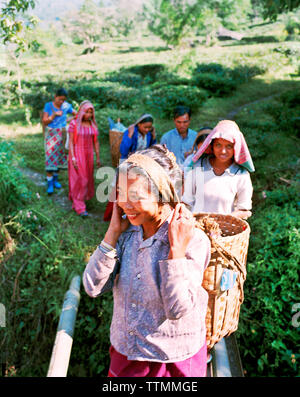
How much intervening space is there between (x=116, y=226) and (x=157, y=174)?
30cm

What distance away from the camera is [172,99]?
35.0ft

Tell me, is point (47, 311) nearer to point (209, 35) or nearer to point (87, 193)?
point (87, 193)

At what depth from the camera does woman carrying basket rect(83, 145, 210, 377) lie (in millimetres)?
1420

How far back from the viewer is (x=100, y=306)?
3.76m

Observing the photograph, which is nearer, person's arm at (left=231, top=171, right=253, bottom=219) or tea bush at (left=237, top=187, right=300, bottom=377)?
person's arm at (left=231, top=171, right=253, bottom=219)

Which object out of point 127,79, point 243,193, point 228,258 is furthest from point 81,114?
point 127,79

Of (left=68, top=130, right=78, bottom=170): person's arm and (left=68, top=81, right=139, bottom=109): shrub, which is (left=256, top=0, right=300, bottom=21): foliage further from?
(left=68, top=130, right=78, bottom=170): person's arm

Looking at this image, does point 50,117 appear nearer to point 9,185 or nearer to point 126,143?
point 9,185

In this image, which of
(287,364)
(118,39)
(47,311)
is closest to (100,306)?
(47,311)

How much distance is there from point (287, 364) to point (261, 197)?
244 cm

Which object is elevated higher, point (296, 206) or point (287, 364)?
point (296, 206)

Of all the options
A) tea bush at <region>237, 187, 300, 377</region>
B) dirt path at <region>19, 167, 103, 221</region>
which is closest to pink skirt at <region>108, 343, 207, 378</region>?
tea bush at <region>237, 187, 300, 377</region>

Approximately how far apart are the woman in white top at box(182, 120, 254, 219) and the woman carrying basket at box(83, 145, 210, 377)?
3.61 ft

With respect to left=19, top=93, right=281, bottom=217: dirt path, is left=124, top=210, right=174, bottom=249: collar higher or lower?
higher
